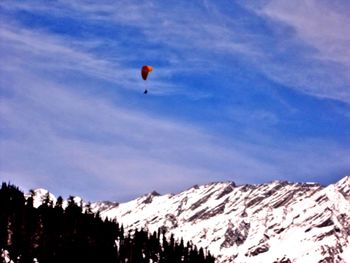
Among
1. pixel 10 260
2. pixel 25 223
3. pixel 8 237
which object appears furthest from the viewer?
pixel 25 223

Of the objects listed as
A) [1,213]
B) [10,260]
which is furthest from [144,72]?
[1,213]

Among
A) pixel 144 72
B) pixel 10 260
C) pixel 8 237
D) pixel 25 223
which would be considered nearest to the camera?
pixel 144 72

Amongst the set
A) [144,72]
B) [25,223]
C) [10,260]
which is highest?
[144,72]

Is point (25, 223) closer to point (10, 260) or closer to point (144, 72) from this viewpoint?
point (10, 260)

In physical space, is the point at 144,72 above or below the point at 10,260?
above

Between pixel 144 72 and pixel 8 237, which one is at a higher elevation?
pixel 144 72

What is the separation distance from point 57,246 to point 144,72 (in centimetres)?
6857

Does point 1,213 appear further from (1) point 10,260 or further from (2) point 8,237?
(1) point 10,260

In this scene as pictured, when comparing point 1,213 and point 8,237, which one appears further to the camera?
point 1,213

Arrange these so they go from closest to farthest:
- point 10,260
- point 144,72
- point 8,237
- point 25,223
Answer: point 144,72 < point 10,260 < point 8,237 < point 25,223

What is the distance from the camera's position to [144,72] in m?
147

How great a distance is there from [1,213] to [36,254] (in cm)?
2291

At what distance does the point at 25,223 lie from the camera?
19600 cm

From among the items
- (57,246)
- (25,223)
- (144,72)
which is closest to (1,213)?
(25,223)
